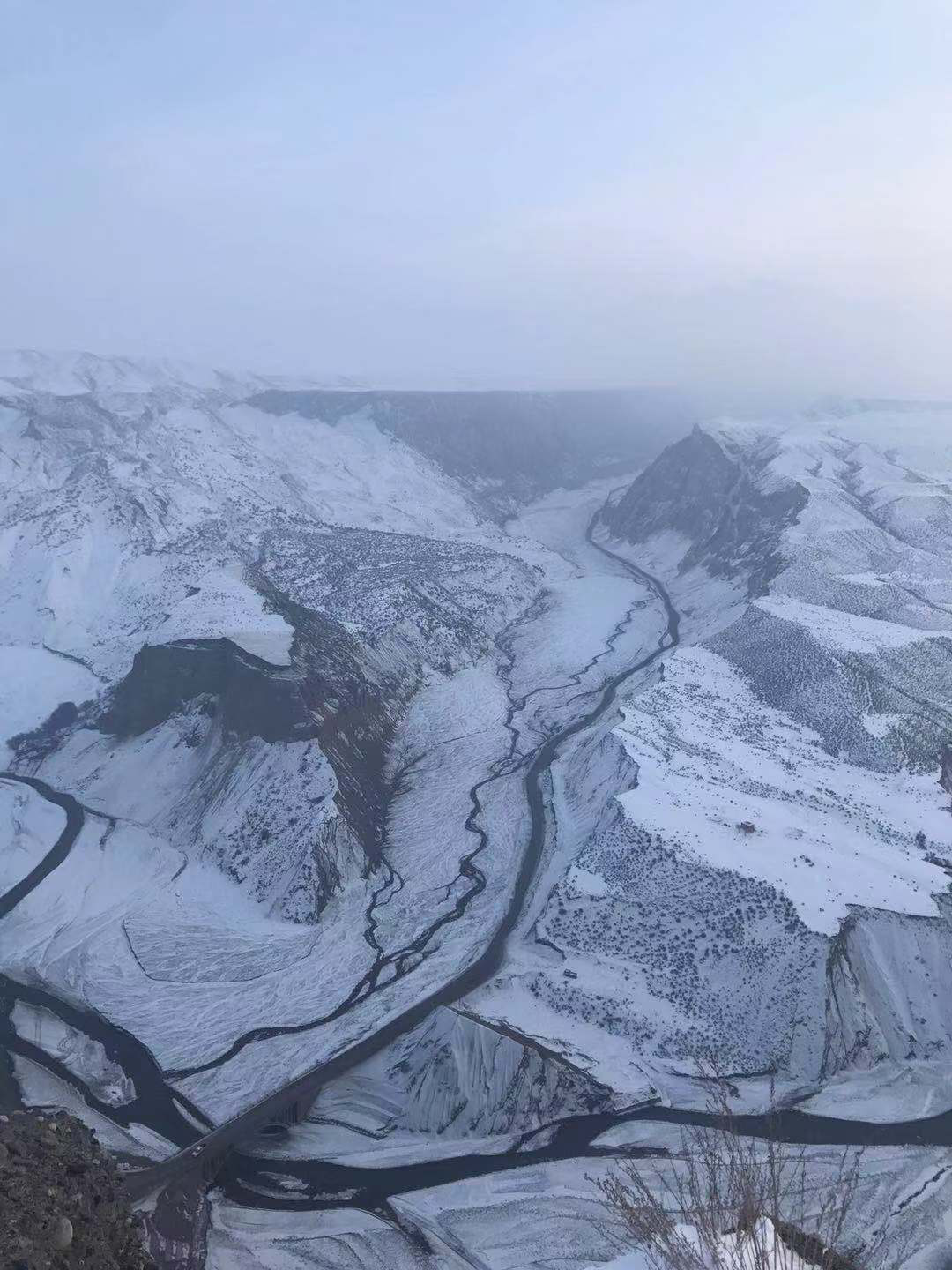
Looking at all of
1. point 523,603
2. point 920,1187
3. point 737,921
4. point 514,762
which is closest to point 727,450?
point 523,603

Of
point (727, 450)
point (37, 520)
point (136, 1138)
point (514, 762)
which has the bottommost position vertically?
point (136, 1138)

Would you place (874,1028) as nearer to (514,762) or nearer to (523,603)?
(514,762)

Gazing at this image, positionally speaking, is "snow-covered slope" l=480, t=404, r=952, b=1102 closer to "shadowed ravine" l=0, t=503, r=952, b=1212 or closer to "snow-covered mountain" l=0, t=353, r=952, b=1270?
"snow-covered mountain" l=0, t=353, r=952, b=1270

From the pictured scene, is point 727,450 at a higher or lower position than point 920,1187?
higher

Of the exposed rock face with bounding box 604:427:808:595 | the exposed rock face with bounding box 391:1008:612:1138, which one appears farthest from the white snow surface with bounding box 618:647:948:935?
the exposed rock face with bounding box 604:427:808:595

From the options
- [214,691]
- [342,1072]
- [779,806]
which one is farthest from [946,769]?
[214,691]

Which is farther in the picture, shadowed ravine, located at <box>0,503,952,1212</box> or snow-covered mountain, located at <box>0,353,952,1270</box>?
snow-covered mountain, located at <box>0,353,952,1270</box>
